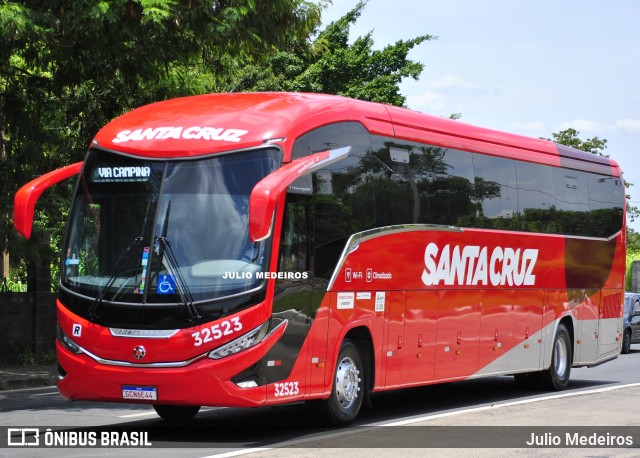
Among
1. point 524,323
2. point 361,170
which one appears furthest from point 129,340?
point 524,323

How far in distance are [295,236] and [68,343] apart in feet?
8.71

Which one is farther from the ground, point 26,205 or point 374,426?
point 26,205

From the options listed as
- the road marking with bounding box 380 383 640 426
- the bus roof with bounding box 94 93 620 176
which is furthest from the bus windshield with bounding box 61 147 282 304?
the road marking with bounding box 380 383 640 426

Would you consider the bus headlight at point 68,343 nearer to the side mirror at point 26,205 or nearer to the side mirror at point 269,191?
the side mirror at point 26,205

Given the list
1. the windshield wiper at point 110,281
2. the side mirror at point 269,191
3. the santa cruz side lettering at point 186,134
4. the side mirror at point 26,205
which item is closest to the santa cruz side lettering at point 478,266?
the side mirror at point 269,191

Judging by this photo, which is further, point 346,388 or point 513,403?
point 513,403

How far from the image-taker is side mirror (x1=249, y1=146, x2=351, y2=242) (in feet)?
34.6

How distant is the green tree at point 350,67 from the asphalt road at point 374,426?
80.3 ft

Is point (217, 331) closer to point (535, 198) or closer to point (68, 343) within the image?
point (68, 343)

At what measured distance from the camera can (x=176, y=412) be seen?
13.7 meters

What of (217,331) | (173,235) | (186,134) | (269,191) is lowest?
(217,331)

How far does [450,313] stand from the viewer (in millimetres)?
15961

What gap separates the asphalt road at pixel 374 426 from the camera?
11.2 m

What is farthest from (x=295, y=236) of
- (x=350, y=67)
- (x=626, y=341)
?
(x=350, y=67)
